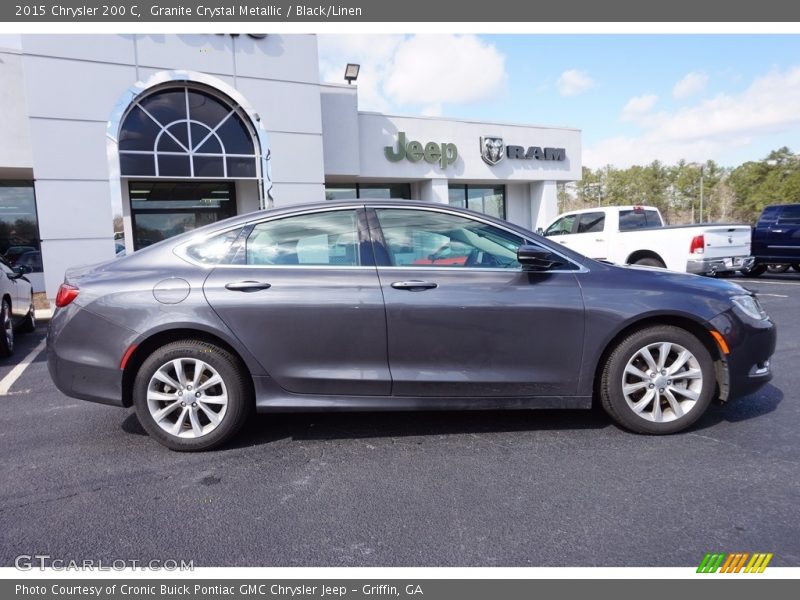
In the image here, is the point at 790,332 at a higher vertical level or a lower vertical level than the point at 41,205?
lower

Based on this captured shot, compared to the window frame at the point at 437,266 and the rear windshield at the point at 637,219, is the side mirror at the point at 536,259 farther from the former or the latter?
the rear windshield at the point at 637,219

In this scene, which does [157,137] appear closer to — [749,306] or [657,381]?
[657,381]

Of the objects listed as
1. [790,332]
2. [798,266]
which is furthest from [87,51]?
[798,266]

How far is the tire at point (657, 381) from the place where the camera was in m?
3.63

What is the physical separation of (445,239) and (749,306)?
2193mm

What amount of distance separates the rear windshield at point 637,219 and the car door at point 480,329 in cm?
887

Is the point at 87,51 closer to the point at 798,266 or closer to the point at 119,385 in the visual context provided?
the point at 119,385

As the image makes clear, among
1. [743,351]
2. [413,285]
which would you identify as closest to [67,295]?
[413,285]

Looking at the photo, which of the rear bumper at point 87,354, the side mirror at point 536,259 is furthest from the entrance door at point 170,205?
the side mirror at point 536,259

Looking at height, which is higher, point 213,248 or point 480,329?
point 213,248

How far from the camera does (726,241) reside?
10281 mm

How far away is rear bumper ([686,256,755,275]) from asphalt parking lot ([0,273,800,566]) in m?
6.35

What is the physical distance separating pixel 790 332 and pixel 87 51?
13.8 m

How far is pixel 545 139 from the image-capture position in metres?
20.1
